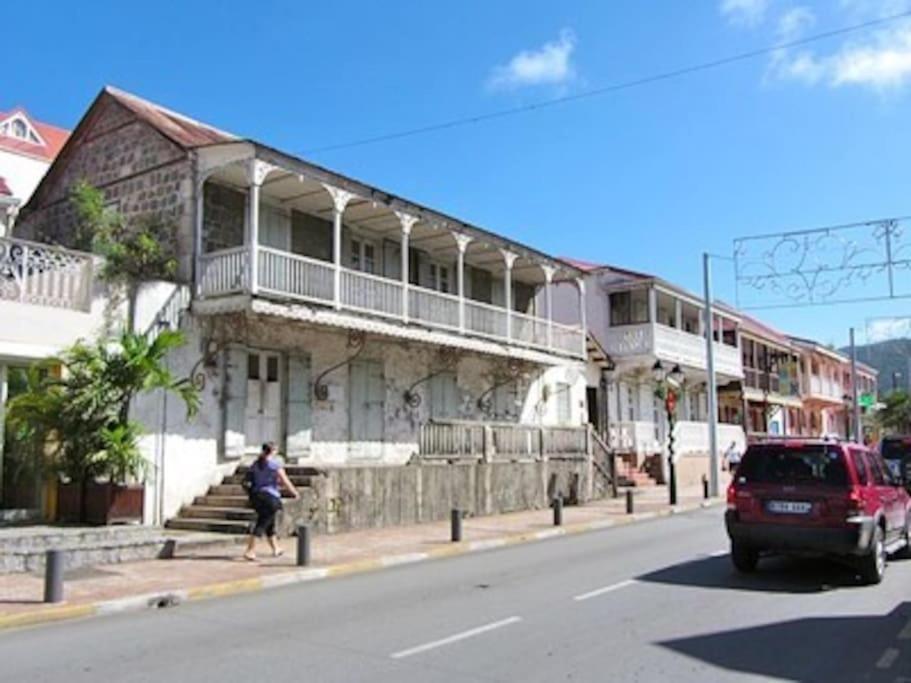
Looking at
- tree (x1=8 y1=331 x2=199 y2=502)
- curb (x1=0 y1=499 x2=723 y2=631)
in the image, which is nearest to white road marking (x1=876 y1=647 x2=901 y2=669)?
curb (x1=0 y1=499 x2=723 y2=631)

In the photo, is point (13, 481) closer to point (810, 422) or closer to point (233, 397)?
point (233, 397)

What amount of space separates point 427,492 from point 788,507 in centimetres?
1006

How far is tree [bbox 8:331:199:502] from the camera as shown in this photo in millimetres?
14562

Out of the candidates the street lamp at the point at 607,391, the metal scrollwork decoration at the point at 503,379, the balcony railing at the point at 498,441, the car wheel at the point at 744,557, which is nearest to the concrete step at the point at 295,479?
the balcony railing at the point at 498,441

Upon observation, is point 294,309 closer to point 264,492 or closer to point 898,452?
point 264,492

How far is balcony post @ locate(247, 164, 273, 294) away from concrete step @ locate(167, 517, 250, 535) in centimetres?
425

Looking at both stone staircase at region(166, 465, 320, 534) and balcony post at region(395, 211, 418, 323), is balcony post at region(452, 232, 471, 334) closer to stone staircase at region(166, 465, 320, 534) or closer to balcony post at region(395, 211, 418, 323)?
balcony post at region(395, 211, 418, 323)

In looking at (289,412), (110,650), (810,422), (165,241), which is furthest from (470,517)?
(810,422)

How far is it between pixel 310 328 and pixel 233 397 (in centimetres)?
255

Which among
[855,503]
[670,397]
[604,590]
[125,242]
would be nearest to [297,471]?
[125,242]

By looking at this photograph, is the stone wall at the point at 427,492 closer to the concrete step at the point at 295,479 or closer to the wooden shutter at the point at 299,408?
the concrete step at the point at 295,479

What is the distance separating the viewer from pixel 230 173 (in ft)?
60.8

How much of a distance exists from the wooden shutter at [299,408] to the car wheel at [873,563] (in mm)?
11955

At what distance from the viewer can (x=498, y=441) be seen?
22.8 m
